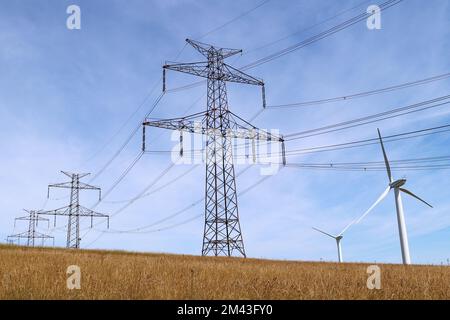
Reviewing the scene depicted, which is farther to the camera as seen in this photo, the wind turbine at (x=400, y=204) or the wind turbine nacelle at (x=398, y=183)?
the wind turbine nacelle at (x=398, y=183)

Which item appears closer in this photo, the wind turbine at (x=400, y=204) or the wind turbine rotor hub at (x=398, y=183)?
the wind turbine at (x=400, y=204)

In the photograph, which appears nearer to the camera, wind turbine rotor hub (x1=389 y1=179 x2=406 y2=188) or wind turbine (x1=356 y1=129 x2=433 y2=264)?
wind turbine (x1=356 y1=129 x2=433 y2=264)

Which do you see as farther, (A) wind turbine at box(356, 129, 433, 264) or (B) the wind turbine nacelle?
(B) the wind turbine nacelle

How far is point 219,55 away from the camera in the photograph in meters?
46.5

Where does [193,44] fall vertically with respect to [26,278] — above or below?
above
